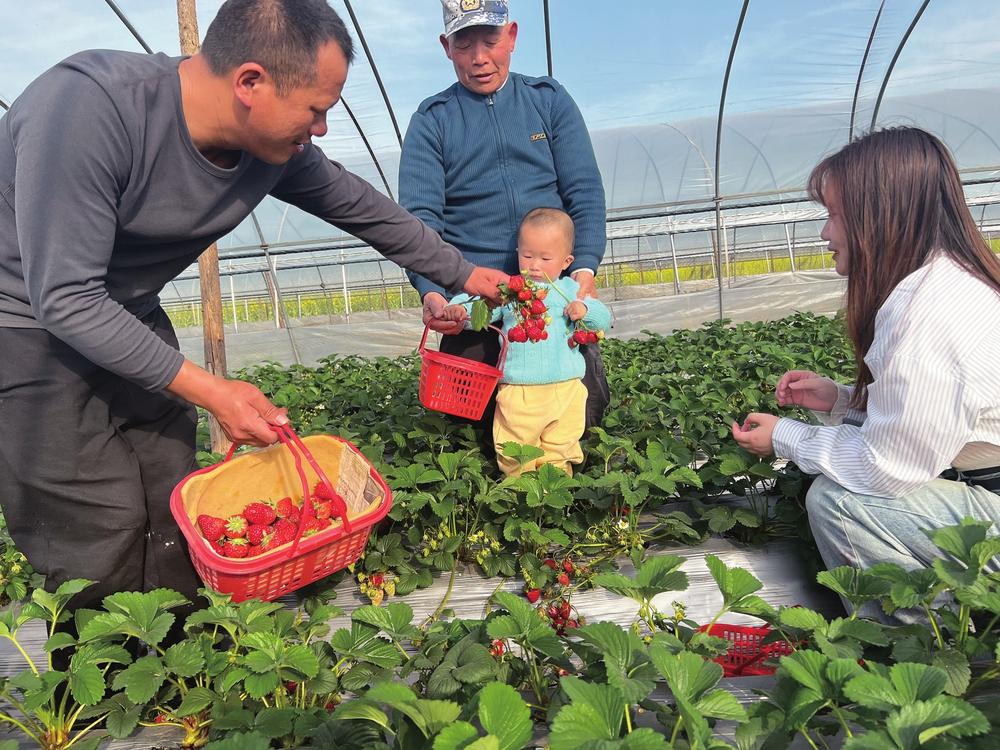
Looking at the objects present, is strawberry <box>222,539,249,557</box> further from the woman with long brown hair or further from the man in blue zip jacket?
Result: the woman with long brown hair

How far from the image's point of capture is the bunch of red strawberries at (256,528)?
1.94 meters

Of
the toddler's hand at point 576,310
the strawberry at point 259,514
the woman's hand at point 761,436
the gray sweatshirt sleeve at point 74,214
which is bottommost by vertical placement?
the strawberry at point 259,514

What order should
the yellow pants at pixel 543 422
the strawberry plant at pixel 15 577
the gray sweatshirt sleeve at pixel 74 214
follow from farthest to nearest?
1. the yellow pants at pixel 543 422
2. the strawberry plant at pixel 15 577
3. the gray sweatshirt sleeve at pixel 74 214

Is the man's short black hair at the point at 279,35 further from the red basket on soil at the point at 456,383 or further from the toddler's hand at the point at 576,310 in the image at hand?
the toddler's hand at the point at 576,310

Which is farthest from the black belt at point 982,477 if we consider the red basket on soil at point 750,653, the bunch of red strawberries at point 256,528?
the bunch of red strawberries at point 256,528

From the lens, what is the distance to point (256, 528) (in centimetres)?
201

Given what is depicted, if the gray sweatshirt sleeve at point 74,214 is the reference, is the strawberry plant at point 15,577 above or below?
below

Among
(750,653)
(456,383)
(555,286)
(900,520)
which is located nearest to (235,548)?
(456,383)

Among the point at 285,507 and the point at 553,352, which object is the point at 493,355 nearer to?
the point at 553,352

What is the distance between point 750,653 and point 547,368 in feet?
4.43

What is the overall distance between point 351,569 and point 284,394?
2.50 m

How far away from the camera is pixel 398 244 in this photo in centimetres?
243

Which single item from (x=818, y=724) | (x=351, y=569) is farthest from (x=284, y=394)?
(x=818, y=724)

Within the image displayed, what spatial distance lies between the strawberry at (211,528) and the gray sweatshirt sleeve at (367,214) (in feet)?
3.21
